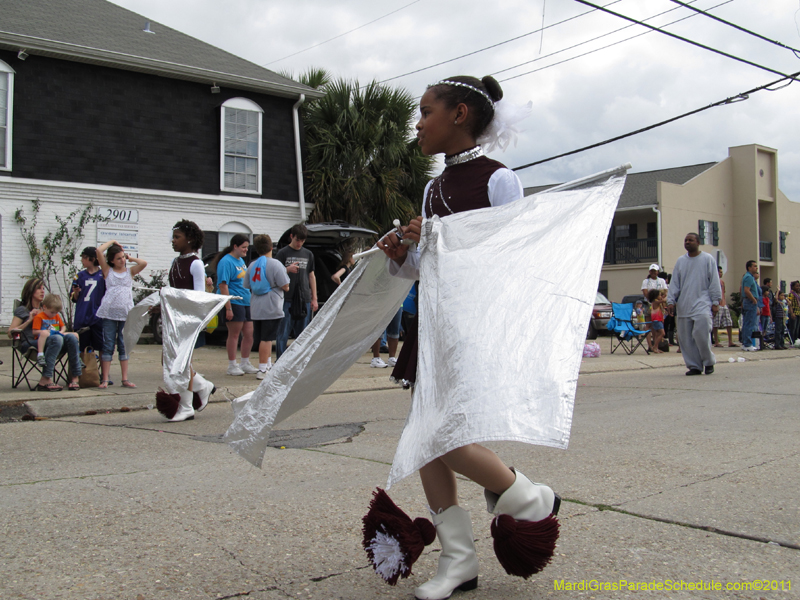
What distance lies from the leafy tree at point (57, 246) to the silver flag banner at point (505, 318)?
49.1ft

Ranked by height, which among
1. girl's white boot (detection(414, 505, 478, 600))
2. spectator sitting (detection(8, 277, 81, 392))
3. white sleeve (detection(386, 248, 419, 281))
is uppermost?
white sleeve (detection(386, 248, 419, 281))

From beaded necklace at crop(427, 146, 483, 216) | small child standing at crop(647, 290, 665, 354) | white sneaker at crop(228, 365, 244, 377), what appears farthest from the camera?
small child standing at crop(647, 290, 665, 354)

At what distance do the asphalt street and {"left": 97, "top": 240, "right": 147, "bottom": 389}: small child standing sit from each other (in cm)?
153

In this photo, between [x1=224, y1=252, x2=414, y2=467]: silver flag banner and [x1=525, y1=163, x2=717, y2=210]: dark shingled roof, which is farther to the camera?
[x1=525, y1=163, x2=717, y2=210]: dark shingled roof

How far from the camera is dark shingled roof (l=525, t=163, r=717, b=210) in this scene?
3606 centimetres

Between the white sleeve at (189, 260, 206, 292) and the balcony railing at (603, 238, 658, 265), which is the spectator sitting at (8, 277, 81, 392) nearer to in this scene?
the white sleeve at (189, 260, 206, 292)

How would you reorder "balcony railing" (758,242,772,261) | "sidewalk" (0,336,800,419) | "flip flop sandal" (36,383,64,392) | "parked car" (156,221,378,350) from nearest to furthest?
"sidewalk" (0,336,800,419), "flip flop sandal" (36,383,64,392), "parked car" (156,221,378,350), "balcony railing" (758,242,772,261)

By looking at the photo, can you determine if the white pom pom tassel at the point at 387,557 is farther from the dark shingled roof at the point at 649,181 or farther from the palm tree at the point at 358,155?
the dark shingled roof at the point at 649,181

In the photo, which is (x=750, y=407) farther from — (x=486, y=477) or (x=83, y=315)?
(x=83, y=315)

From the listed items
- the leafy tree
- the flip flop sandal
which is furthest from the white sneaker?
the leafy tree

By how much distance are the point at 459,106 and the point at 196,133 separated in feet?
54.3

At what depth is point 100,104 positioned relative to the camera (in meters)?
16.8

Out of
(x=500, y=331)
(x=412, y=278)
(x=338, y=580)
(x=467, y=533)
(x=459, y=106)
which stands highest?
(x=459, y=106)

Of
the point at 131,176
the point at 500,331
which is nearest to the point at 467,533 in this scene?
the point at 500,331
